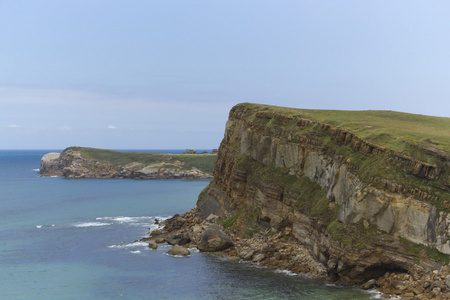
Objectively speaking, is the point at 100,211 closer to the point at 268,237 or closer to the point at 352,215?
the point at 268,237

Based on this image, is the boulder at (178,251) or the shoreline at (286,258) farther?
the boulder at (178,251)

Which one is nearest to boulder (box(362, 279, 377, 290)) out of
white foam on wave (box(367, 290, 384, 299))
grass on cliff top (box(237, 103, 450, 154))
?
white foam on wave (box(367, 290, 384, 299))

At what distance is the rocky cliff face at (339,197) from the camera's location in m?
38.5

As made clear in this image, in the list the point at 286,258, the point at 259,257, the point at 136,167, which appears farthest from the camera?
the point at 136,167

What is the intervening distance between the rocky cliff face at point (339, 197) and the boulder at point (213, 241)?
3482mm

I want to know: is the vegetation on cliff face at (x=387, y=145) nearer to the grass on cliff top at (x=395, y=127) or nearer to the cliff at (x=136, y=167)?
the grass on cliff top at (x=395, y=127)

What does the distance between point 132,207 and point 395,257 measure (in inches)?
2915

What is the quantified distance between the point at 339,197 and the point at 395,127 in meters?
13.2

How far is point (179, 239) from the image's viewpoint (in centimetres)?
6162

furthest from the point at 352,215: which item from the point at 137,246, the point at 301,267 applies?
the point at 137,246

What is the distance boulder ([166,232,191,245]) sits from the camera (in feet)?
200

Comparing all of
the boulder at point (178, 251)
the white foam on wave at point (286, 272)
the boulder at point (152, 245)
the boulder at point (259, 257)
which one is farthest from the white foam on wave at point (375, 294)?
the boulder at point (152, 245)

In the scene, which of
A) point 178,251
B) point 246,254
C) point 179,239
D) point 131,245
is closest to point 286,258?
point 246,254

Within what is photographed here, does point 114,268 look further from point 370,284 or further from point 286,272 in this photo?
point 370,284
